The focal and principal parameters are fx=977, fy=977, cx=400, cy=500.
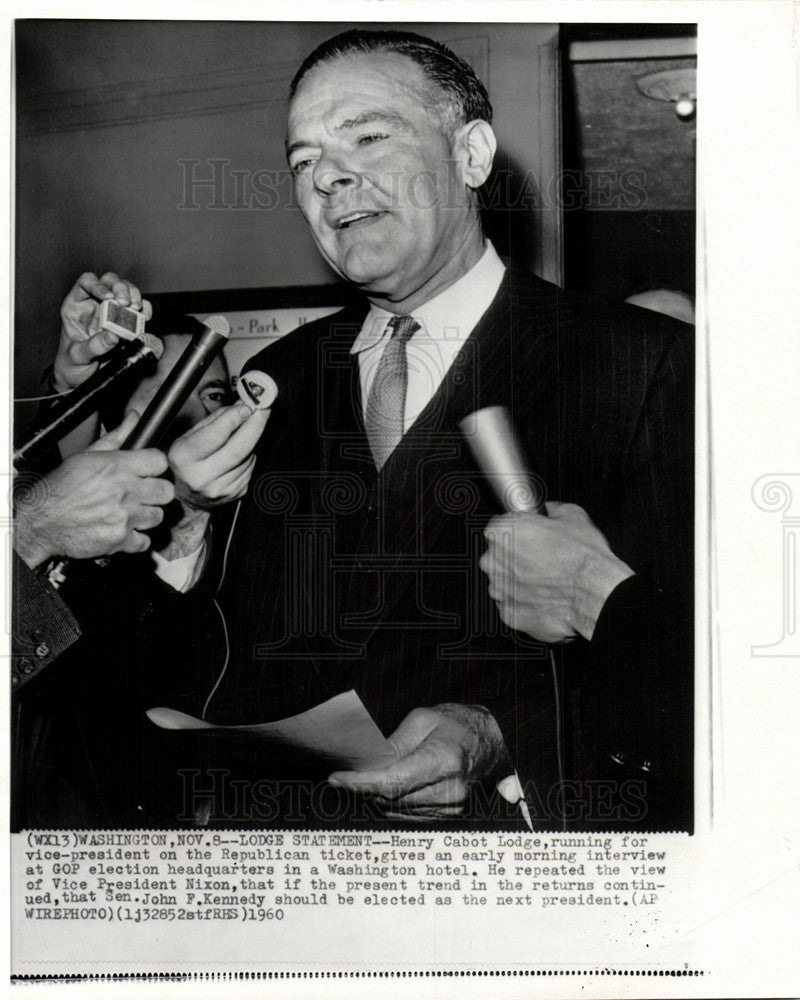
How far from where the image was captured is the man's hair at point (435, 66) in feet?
4.60

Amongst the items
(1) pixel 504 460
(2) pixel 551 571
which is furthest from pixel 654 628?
(1) pixel 504 460

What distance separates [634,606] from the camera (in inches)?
54.5

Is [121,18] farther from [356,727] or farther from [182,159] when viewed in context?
[356,727]

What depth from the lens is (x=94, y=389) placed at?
4.68ft

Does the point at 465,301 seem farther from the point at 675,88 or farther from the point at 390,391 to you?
the point at 675,88

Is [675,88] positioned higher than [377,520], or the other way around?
[675,88]

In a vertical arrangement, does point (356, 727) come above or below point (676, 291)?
below

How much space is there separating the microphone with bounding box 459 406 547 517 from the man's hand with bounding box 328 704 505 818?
0.30 meters

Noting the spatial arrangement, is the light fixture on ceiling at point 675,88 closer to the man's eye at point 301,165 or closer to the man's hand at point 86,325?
the man's eye at point 301,165

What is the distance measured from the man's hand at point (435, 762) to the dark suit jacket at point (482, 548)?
0.02m

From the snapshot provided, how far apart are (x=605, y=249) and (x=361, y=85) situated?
42 cm

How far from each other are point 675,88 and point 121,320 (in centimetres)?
88

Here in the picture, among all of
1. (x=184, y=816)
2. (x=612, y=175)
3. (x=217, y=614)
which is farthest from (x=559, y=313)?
(x=184, y=816)

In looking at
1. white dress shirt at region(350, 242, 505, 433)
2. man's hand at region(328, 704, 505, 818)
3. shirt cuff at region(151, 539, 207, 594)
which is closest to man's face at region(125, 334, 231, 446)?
shirt cuff at region(151, 539, 207, 594)
